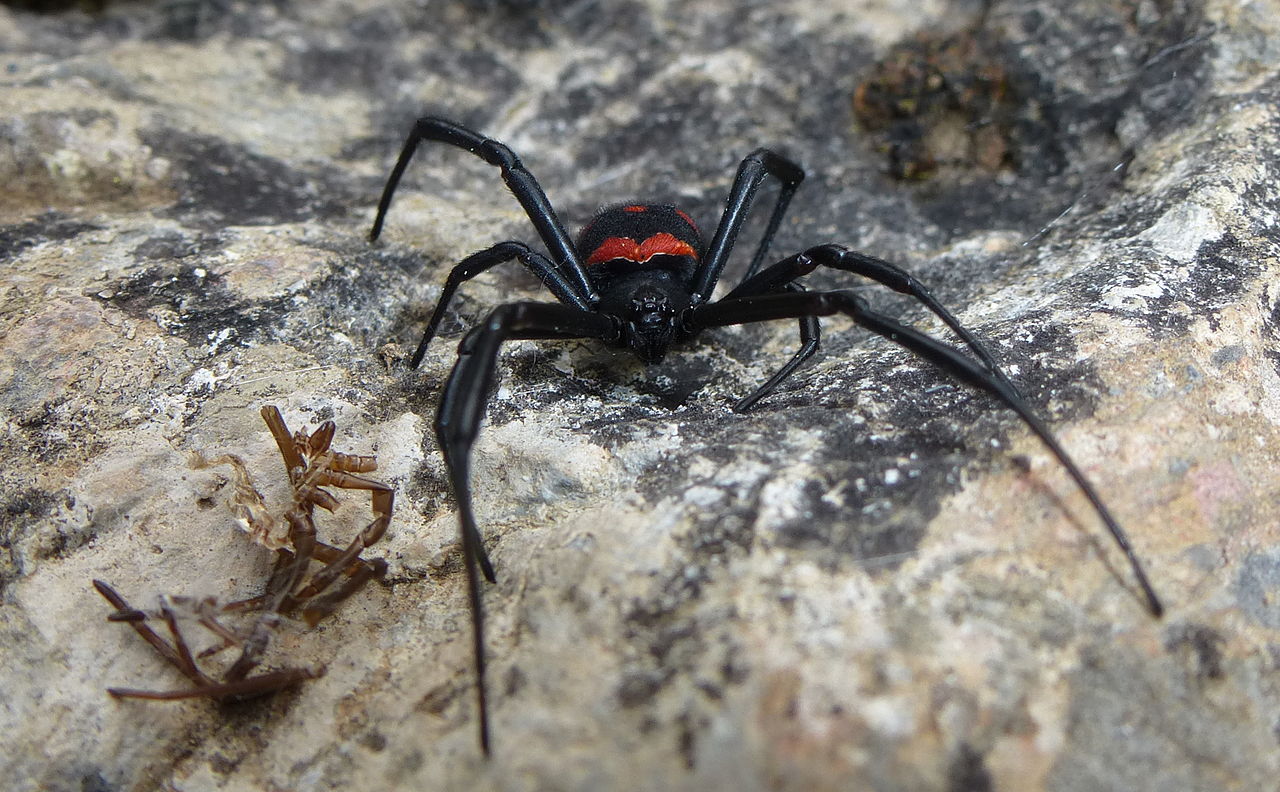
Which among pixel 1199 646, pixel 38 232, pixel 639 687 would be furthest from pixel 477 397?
pixel 38 232

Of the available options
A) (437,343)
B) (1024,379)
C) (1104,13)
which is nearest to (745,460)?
(1024,379)

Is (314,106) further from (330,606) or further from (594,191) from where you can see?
(330,606)

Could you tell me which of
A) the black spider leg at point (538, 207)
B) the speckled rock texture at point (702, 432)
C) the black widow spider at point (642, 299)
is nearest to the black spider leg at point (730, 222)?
the black widow spider at point (642, 299)

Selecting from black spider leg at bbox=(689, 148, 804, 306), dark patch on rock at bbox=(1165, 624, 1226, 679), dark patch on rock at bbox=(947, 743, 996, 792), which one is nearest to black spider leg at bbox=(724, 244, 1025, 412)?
black spider leg at bbox=(689, 148, 804, 306)

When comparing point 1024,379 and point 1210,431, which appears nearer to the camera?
point 1210,431

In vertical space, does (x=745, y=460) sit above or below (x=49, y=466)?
above

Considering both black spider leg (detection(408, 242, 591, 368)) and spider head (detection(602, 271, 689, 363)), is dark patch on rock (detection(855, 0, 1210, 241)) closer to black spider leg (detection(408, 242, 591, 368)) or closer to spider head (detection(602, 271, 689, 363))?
spider head (detection(602, 271, 689, 363))

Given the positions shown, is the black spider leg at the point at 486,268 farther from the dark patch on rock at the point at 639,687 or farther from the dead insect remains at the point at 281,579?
the dark patch on rock at the point at 639,687
